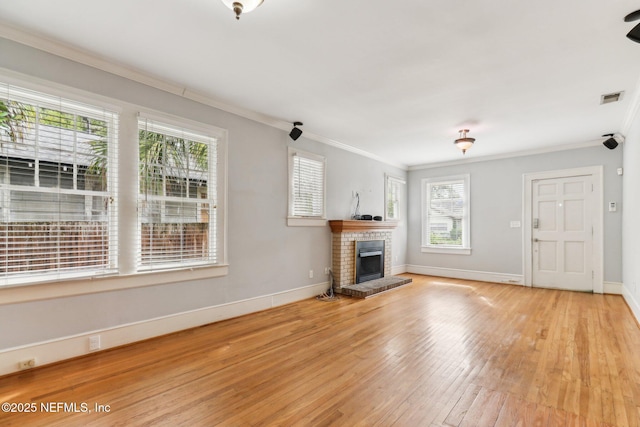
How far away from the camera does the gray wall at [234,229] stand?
103 inches

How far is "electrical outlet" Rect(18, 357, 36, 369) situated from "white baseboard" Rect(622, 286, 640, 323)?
6509mm

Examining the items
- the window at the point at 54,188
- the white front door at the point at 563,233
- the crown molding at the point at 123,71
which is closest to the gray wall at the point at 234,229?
the crown molding at the point at 123,71

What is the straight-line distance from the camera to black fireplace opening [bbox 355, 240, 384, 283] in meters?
5.88

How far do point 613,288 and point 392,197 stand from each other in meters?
4.34

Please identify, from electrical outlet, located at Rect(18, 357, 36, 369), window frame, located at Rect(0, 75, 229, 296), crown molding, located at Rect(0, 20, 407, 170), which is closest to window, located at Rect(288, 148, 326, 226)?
crown molding, located at Rect(0, 20, 407, 170)

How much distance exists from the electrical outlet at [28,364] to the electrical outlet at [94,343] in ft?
1.27

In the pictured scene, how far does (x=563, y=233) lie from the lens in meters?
5.85

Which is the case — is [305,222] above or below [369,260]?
above

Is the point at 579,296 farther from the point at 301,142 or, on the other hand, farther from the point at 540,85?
the point at 301,142

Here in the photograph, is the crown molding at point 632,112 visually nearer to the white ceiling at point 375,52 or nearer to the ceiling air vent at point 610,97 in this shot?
the white ceiling at point 375,52

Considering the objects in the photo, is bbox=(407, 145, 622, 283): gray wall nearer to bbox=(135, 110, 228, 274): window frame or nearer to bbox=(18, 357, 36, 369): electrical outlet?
bbox=(135, 110, 228, 274): window frame

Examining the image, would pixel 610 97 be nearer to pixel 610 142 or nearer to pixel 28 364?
pixel 610 142

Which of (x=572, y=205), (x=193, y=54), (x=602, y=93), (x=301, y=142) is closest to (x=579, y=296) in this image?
(x=572, y=205)

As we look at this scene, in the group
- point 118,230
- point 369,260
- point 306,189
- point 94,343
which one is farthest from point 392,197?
point 94,343
